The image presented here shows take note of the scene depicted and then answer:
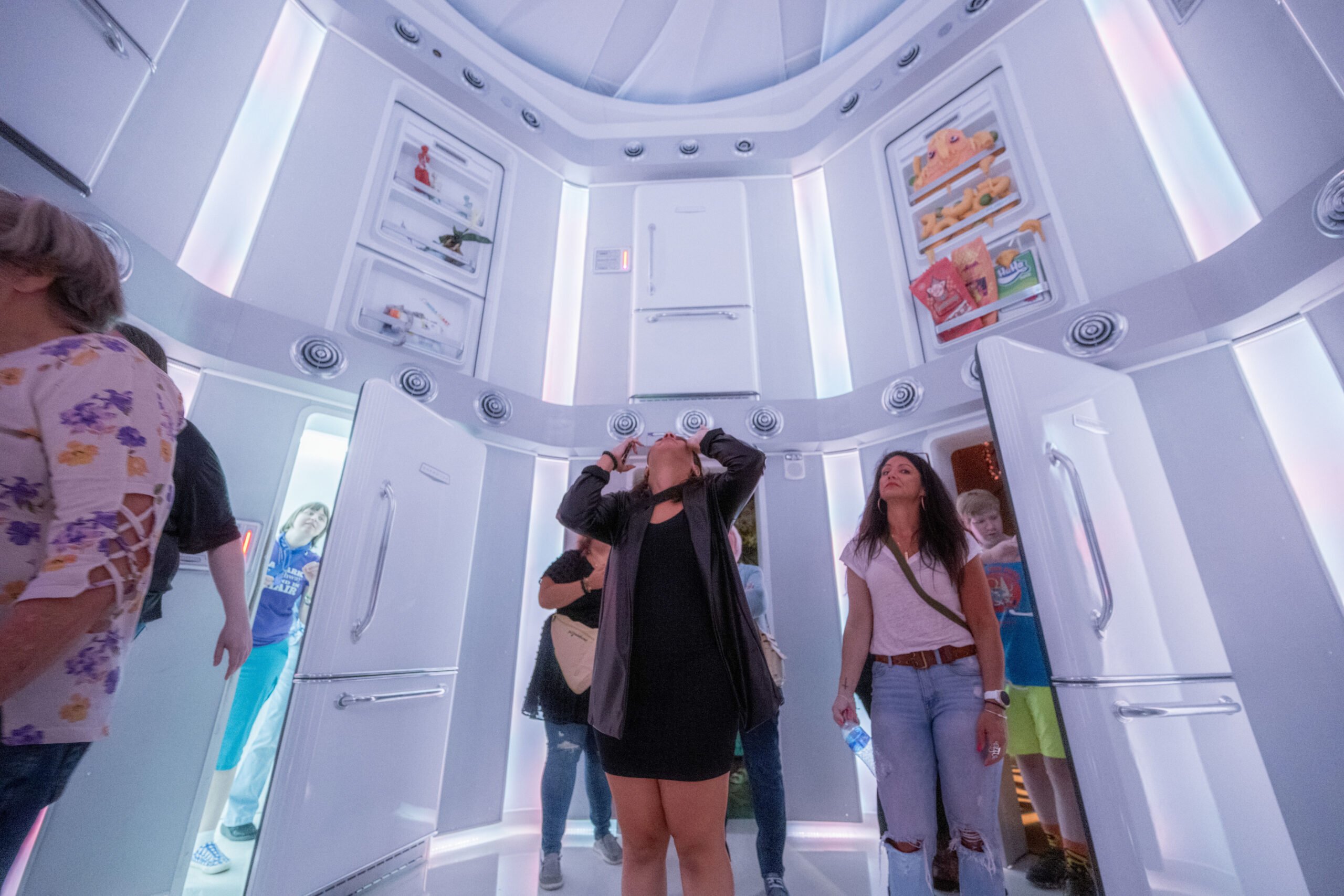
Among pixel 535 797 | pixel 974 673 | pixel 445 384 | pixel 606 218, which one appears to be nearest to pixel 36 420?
pixel 974 673

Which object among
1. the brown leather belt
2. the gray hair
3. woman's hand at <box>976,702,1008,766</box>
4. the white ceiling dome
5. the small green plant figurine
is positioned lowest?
woman's hand at <box>976,702,1008,766</box>

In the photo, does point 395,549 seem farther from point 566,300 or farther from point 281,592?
point 566,300

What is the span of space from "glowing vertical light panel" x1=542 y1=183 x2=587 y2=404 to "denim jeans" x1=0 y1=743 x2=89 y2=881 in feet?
9.40

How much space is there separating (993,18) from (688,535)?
366 cm

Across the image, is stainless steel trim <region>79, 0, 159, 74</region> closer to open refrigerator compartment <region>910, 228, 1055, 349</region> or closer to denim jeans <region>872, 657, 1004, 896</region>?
denim jeans <region>872, 657, 1004, 896</region>

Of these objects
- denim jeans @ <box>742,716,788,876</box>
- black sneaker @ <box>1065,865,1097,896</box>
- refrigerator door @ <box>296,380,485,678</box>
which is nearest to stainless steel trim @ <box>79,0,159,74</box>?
refrigerator door @ <box>296,380,485,678</box>

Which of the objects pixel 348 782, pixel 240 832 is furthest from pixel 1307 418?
pixel 240 832

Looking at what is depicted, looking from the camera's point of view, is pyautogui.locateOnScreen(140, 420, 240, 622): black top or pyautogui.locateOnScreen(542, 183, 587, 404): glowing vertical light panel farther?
pyautogui.locateOnScreen(542, 183, 587, 404): glowing vertical light panel

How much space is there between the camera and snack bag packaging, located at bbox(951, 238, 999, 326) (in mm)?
2896

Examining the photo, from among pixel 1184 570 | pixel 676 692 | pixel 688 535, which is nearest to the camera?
pixel 676 692

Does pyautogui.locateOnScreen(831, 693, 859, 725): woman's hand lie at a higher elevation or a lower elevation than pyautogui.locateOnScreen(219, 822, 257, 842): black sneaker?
higher

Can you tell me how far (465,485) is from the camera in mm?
2814

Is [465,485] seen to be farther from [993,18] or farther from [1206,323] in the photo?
[993,18]

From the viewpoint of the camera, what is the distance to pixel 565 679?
2260 mm
